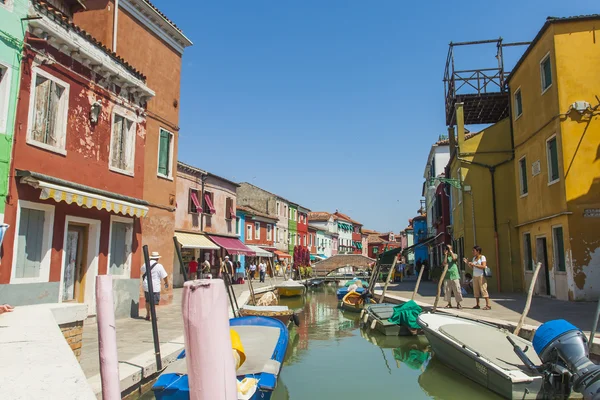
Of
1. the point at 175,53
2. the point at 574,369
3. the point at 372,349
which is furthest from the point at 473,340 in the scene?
the point at 175,53

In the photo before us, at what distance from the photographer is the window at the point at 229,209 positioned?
3122 cm

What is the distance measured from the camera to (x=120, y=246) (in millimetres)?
12180

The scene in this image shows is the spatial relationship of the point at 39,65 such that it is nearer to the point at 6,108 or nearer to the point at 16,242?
the point at 6,108

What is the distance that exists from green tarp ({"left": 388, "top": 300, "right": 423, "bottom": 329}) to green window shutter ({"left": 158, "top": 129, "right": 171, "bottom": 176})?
8359 millimetres

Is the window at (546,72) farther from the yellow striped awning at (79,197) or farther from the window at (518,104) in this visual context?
the yellow striped awning at (79,197)

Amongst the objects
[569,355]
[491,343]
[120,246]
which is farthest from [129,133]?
[569,355]

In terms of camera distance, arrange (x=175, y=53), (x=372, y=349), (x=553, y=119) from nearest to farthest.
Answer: (x=372, y=349)
(x=553, y=119)
(x=175, y=53)

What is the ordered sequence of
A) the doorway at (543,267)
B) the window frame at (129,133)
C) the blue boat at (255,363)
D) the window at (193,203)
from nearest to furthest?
the blue boat at (255,363) < the window frame at (129,133) < the doorway at (543,267) < the window at (193,203)

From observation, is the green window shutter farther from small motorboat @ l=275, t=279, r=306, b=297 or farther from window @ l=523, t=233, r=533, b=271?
window @ l=523, t=233, r=533, b=271

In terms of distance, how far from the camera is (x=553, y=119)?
14.1 meters

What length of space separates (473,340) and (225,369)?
22.4ft

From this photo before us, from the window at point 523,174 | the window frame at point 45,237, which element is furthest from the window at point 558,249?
the window frame at point 45,237

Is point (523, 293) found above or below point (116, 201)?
below

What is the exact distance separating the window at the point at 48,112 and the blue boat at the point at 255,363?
533 cm
